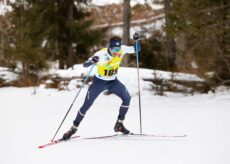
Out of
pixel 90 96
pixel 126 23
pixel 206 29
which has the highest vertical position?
pixel 126 23

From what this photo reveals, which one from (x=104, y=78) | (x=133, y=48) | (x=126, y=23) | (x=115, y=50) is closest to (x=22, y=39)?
(x=126, y=23)

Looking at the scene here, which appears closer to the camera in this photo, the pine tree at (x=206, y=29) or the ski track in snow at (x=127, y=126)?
the ski track in snow at (x=127, y=126)

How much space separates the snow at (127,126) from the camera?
5492 mm

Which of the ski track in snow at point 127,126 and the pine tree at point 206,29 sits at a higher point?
the pine tree at point 206,29

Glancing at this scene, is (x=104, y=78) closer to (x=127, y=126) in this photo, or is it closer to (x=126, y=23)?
(x=127, y=126)

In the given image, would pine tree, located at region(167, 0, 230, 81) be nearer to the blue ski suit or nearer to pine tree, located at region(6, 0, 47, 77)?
the blue ski suit

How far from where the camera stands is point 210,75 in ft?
39.1

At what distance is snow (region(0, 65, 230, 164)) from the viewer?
18.0 feet

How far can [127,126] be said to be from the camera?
8180mm

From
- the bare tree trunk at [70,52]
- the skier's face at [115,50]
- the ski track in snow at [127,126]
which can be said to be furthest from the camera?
the bare tree trunk at [70,52]

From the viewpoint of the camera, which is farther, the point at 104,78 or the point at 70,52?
the point at 70,52

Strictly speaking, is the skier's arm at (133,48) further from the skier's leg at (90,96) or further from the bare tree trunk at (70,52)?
the bare tree trunk at (70,52)

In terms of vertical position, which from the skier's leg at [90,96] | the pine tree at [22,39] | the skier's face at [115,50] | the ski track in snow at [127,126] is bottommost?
the ski track in snow at [127,126]

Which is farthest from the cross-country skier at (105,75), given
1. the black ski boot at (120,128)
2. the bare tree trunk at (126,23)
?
the bare tree trunk at (126,23)
